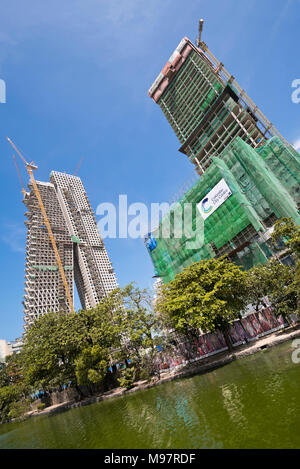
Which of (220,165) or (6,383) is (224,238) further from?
(6,383)

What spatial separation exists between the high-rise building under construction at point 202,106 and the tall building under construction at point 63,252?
64.4 meters

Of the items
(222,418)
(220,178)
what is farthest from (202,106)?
(222,418)

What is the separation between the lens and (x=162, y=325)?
28.7 metres

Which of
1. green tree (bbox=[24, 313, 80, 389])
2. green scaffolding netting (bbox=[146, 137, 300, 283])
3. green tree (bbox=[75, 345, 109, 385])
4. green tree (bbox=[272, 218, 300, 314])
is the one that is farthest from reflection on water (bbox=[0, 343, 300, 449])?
green scaffolding netting (bbox=[146, 137, 300, 283])

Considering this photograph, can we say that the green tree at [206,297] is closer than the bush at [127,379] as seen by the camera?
Yes

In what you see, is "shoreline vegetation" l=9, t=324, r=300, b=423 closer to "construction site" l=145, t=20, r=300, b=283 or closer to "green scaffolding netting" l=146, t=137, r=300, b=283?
"construction site" l=145, t=20, r=300, b=283

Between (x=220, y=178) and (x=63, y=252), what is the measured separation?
284ft

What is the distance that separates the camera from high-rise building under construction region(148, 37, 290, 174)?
71.4 m

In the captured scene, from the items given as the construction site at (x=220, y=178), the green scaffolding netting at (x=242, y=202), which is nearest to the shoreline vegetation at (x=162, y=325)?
the construction site at (x=220, y=178)

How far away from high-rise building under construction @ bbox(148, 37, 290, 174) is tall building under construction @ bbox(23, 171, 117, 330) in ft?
211

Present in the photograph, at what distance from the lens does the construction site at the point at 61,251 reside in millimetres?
104438

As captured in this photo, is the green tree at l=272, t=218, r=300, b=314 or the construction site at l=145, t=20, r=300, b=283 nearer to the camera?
the green tree at l=272, t=218, r=300, b=314

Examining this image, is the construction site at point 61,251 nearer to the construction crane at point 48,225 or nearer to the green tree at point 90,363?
the construction crane at point 48,225

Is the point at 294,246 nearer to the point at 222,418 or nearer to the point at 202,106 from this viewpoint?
the point at 222,418
